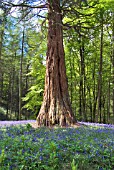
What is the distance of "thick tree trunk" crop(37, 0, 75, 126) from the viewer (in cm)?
930

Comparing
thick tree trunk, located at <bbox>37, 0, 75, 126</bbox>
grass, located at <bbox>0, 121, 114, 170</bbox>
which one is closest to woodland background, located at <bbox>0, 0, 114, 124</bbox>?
thick tree trunk, located at <bbox>37, 0, 75, 126</bbox>

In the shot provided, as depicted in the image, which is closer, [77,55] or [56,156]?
[56,156]

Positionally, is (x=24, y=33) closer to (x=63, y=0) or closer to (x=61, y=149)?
(x=63, y=0)

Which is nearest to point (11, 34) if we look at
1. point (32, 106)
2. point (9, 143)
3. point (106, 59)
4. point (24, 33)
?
point (24, 33)

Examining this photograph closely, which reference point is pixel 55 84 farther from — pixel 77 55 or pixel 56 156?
pixel 77 55

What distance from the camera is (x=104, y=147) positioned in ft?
Answer: 16.4

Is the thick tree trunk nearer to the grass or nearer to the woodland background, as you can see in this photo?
the woodland background

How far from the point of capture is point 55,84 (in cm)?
975

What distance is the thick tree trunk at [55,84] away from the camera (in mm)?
9305

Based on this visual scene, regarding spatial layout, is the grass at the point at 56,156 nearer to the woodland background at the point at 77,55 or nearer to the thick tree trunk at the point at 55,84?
the thick tree trunk at the point at 55,84

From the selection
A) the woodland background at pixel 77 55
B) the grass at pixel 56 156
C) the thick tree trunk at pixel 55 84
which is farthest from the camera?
the woodland background at pixel 77 55

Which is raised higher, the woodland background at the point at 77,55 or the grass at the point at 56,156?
the woodland background at the point at 77,55

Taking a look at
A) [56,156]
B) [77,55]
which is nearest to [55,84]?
[56,156]

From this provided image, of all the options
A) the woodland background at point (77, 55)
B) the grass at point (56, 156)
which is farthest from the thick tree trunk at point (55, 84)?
the grass at point (56, 156)
